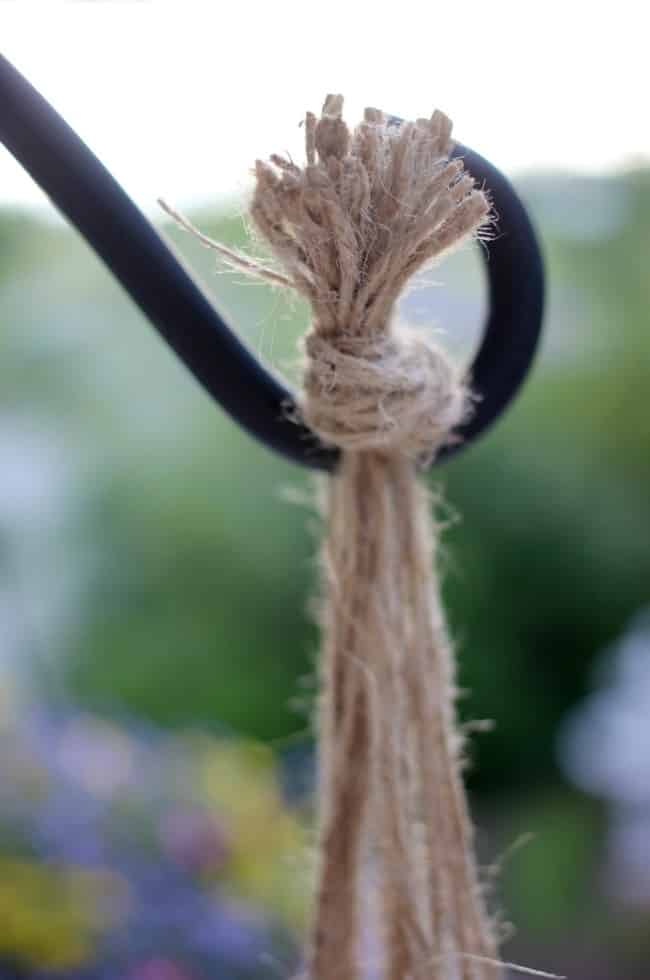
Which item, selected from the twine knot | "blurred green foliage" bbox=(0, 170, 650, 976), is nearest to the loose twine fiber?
→ the twine knot

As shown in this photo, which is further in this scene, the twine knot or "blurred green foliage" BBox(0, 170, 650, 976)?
"blurred green foliage" BBox(0, 170, 650, 976)

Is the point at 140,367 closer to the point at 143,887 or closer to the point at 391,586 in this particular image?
the point at 143,887

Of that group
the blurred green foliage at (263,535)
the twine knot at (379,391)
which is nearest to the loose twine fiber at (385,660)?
the twine knot at (379,391)

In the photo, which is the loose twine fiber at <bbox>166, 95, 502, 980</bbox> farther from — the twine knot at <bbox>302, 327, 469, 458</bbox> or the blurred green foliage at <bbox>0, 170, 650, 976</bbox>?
the blurred green foliage at <bbox>0, 170, 650, 976</bbox>

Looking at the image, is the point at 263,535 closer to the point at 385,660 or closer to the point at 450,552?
the point at 450,552

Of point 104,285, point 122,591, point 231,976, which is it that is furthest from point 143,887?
point 104,285

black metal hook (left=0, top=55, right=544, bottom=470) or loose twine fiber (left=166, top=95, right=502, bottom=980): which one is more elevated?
black metal hook (left=0, top=55, right=544, bottom=470)

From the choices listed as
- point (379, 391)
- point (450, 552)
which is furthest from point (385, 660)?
point (450, 552)
